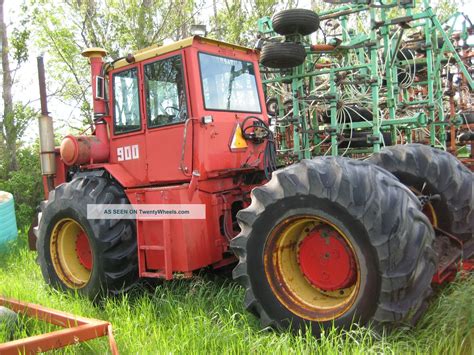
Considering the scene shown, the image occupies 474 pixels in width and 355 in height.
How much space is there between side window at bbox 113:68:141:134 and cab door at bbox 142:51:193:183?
17 cm

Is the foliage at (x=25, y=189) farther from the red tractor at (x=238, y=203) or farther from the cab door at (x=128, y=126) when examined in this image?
the cab door at (x=128, y=126)

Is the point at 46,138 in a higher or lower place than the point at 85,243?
higher

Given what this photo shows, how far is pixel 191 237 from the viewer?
4.06 m

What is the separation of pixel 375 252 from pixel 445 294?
112 centimetres

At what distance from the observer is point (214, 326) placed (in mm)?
3418

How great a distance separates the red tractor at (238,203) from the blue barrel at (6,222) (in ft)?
8.84

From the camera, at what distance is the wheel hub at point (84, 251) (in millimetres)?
4934

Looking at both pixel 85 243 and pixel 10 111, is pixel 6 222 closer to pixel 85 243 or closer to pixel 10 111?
pixel 85 243

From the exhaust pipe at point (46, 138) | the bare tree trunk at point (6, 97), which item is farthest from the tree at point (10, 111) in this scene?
the exhaust pipe at point (46, 138)

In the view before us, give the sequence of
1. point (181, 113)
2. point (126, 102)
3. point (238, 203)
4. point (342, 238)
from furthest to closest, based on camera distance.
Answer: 1. point (126, 102)
2. point (238, 203)
3. point (181, 113)
4. point (342, 238)

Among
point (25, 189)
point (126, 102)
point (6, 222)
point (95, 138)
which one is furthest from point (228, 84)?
point (25, 189)

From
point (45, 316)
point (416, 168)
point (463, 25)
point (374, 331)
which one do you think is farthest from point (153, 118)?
point (463, 25)

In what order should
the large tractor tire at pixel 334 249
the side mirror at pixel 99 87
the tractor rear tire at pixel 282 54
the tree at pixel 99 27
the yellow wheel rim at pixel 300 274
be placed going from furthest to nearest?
the tree at pixel 99 27 → the tractor rear tire at pixel 282 54 → the side mirror at pixel 99 87 → the yellow wheel rim at pixel 300 274 → the large tractor tire at pixel 334 249

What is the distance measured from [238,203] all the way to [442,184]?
1829 mm
